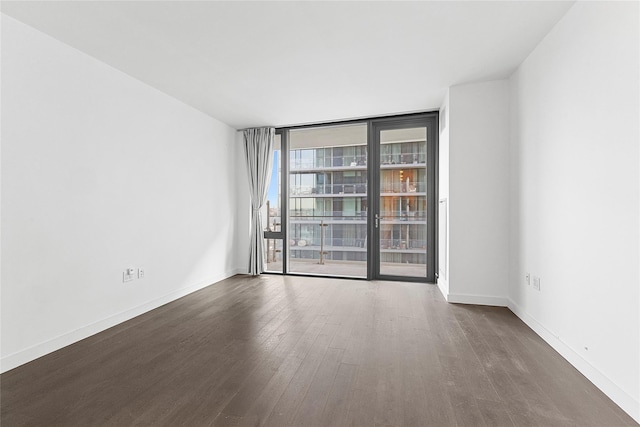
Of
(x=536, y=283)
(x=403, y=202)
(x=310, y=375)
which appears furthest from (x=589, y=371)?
(x=403, y=202)

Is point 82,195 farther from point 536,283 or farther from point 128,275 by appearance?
point 536,283

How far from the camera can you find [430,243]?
4.51m

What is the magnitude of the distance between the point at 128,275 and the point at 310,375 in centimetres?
224

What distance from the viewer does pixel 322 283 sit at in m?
4.55

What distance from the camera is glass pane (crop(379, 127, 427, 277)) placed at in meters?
4.59

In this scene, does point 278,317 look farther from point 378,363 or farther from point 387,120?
point 387,120

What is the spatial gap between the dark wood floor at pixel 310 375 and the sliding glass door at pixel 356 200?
1548 millimetres

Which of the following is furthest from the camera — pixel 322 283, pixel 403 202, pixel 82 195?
pixel 403 202

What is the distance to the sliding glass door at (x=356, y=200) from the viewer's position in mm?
4590

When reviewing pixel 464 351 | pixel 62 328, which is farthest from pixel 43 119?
pixel 464 351

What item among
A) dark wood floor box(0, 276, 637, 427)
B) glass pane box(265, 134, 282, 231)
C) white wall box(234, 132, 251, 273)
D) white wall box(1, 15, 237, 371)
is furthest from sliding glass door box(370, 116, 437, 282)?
white wall box(1, 15, 237, 371)

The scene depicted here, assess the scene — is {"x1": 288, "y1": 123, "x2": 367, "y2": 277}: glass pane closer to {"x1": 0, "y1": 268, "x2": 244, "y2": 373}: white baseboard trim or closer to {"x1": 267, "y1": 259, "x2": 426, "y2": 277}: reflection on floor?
{"x1": 267, "y1": 259, "x2": 426, "y2": 277}: reflection on floor

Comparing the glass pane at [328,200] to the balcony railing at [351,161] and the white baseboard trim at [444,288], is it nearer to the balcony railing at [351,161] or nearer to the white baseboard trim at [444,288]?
the balcony railing at [351,161]

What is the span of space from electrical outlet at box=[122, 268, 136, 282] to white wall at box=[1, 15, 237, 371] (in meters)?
0.06
